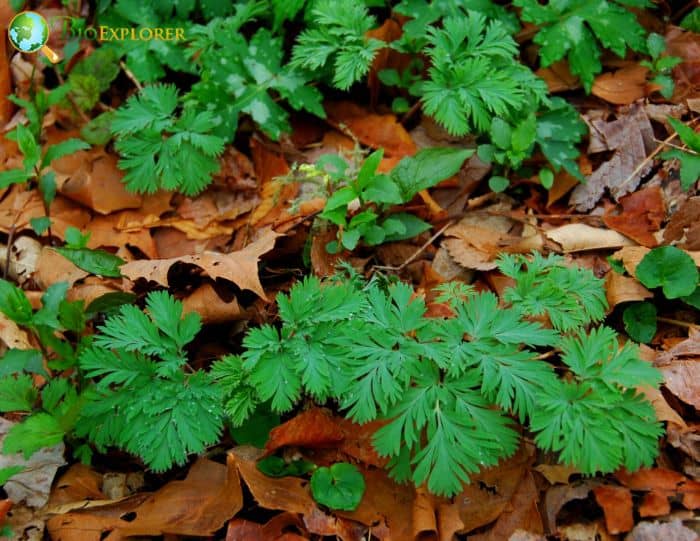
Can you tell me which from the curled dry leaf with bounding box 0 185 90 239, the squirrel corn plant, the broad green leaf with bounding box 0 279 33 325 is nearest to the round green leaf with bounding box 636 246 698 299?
the squirrel corn plant

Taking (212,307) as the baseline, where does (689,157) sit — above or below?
above

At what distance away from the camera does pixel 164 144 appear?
2564 mm

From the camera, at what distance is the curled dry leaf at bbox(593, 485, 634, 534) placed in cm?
177

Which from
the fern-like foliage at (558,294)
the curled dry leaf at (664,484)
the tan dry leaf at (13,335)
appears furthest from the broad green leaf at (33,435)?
the curled dry leaf at (664,484)

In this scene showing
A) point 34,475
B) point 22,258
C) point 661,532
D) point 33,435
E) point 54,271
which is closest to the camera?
point 661,532

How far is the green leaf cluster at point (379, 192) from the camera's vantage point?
229 cm

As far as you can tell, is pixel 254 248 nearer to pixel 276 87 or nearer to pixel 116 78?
pixel 276 87

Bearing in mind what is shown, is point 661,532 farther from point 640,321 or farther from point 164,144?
point 164,144

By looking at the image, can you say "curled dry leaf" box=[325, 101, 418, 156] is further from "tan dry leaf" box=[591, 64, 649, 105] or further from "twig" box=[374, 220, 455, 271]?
"tan dry leaf" box=[591, 64, 649, 105]

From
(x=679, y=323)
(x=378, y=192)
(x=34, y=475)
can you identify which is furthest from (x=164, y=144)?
(x=679, y=323)

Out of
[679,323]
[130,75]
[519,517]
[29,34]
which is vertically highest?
[29,34]

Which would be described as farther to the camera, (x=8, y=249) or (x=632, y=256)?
(x=8, y=249)

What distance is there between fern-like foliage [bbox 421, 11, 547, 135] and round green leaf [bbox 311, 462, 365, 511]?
1.25 meters

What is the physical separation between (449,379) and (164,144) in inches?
60.1
